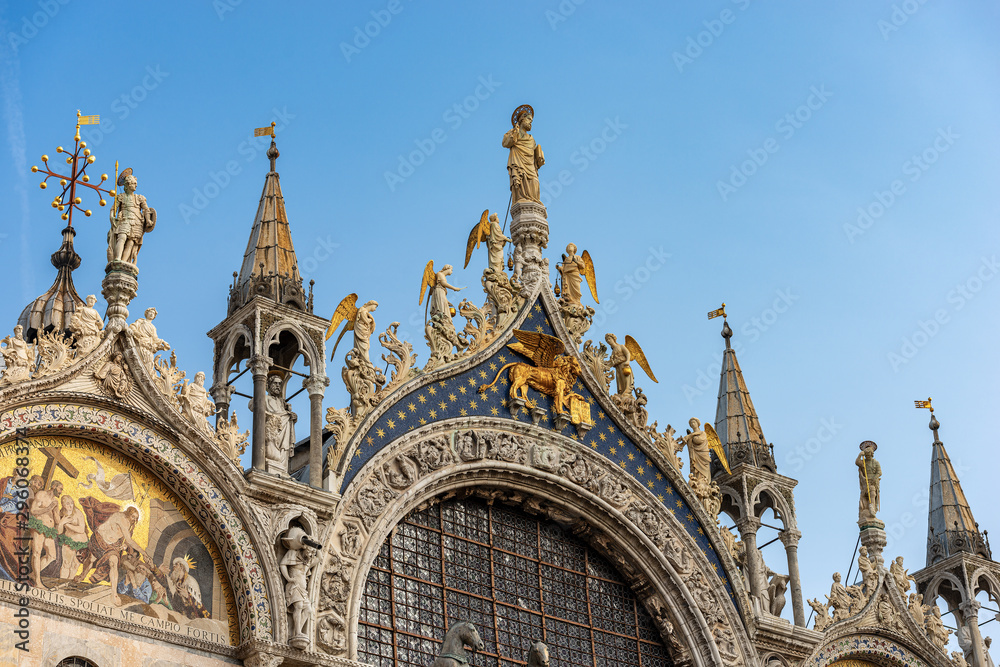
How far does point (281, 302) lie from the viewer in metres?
24.8

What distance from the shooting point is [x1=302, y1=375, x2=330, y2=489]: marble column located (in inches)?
944

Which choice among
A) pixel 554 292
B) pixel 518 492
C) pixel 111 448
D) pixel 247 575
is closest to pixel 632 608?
pixel 518 492

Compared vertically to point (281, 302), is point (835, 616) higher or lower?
lower

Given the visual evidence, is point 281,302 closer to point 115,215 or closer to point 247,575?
point 115,215

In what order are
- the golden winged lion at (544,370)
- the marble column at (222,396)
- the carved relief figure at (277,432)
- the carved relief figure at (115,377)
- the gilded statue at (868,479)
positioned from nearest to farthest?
the carved relief figure at (115,377) → the carved relief figure at (277,432) → the marble column at (222,396) → the golden winged lion at (544,370) → the gilded statue at (868,479)

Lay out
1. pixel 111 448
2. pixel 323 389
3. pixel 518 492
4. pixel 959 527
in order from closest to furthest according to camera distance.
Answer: pixel 111 448, pixel 323 389, pixel 518 492, pixel 959 527

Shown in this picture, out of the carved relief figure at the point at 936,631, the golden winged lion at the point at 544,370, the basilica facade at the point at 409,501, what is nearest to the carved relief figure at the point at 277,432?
the basilica facade at the point at 409,501

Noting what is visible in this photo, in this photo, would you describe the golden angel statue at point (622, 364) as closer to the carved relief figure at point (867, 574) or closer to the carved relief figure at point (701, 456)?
the carved relief figure at point (701, 456)

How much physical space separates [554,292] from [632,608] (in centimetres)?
549

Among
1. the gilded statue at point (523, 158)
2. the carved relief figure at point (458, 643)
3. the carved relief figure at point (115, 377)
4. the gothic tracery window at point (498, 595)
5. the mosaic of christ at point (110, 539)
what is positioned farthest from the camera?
the gilded statue at point (523, 158)

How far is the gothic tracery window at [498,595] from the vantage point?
24.6 meters

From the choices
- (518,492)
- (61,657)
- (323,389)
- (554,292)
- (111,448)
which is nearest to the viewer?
(61,657)

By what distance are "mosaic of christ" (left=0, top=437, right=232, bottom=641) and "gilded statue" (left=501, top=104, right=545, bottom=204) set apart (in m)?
9.52

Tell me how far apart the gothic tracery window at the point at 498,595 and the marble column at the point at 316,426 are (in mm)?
1768
